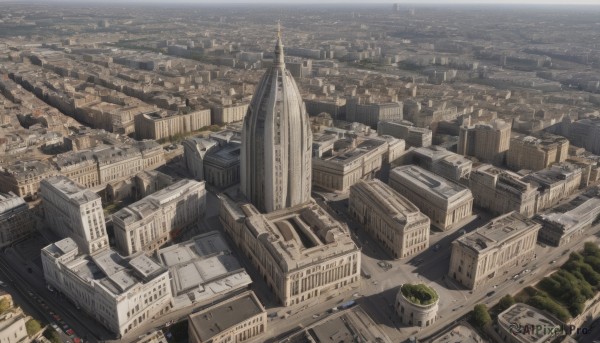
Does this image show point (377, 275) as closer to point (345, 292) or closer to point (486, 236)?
point (345, 292)

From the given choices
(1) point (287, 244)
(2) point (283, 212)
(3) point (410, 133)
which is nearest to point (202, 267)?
(1) point (287, 244)

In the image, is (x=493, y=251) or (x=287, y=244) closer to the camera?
(x=287, y=244)

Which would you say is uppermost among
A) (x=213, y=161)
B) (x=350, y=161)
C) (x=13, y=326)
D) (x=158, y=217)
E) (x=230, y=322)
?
(x=350, y=161)

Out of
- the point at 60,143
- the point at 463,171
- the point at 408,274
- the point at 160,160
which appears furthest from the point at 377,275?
the point at 60,143

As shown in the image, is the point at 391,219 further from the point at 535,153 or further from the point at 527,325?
the point at 535,153

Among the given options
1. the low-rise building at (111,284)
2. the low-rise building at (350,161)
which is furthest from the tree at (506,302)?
the low-rise building at (111,284)

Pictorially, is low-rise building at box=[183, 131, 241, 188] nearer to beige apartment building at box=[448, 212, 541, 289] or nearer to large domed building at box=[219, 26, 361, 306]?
large domed building at box=[219, 26, 361, 306]

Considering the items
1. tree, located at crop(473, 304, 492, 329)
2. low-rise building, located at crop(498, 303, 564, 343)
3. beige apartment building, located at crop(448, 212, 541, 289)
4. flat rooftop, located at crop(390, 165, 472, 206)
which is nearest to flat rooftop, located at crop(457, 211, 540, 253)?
beige apartment building, located at crop(448, 212, 541, 289)

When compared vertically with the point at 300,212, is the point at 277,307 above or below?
below
